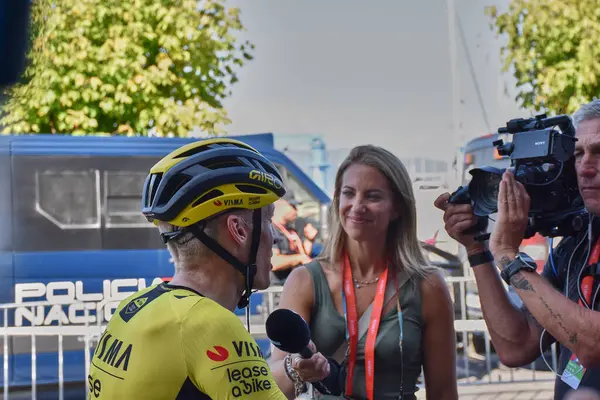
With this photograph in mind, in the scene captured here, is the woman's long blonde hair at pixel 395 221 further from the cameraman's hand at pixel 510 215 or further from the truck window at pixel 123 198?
the truck window at pixel 123 198

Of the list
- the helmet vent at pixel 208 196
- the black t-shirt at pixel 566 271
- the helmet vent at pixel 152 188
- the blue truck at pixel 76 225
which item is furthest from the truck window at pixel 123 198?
the helmet vent at pixel 208 196

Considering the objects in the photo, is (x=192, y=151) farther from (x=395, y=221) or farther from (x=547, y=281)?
(x=395, y=221)

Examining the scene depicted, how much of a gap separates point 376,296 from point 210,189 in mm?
1261

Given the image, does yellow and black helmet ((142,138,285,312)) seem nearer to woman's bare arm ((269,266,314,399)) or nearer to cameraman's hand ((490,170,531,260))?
cameraman's hand ((490,170,531,260))

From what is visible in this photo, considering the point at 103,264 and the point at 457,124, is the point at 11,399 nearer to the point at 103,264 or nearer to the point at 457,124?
the point at 103,264

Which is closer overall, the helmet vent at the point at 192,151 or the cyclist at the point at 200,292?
the cyclist at the point at 200,292

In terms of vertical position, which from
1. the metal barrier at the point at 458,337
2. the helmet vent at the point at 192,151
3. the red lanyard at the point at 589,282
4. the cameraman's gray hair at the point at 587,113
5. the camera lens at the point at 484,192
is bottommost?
the metal barrier at the point at 458,337

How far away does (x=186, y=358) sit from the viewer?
1675 mm

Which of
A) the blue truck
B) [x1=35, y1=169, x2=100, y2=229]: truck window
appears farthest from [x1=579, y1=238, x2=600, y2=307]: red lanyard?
[x1=35, y1=169, x2=100, y2=229]: truck window

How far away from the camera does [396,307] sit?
9.86 ft

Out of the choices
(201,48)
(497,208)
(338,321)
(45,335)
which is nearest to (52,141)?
(45,335)

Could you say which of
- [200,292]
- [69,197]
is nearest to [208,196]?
[200,292]

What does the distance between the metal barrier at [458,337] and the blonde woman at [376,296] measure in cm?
364

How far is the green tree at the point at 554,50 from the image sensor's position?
40.2 feet
